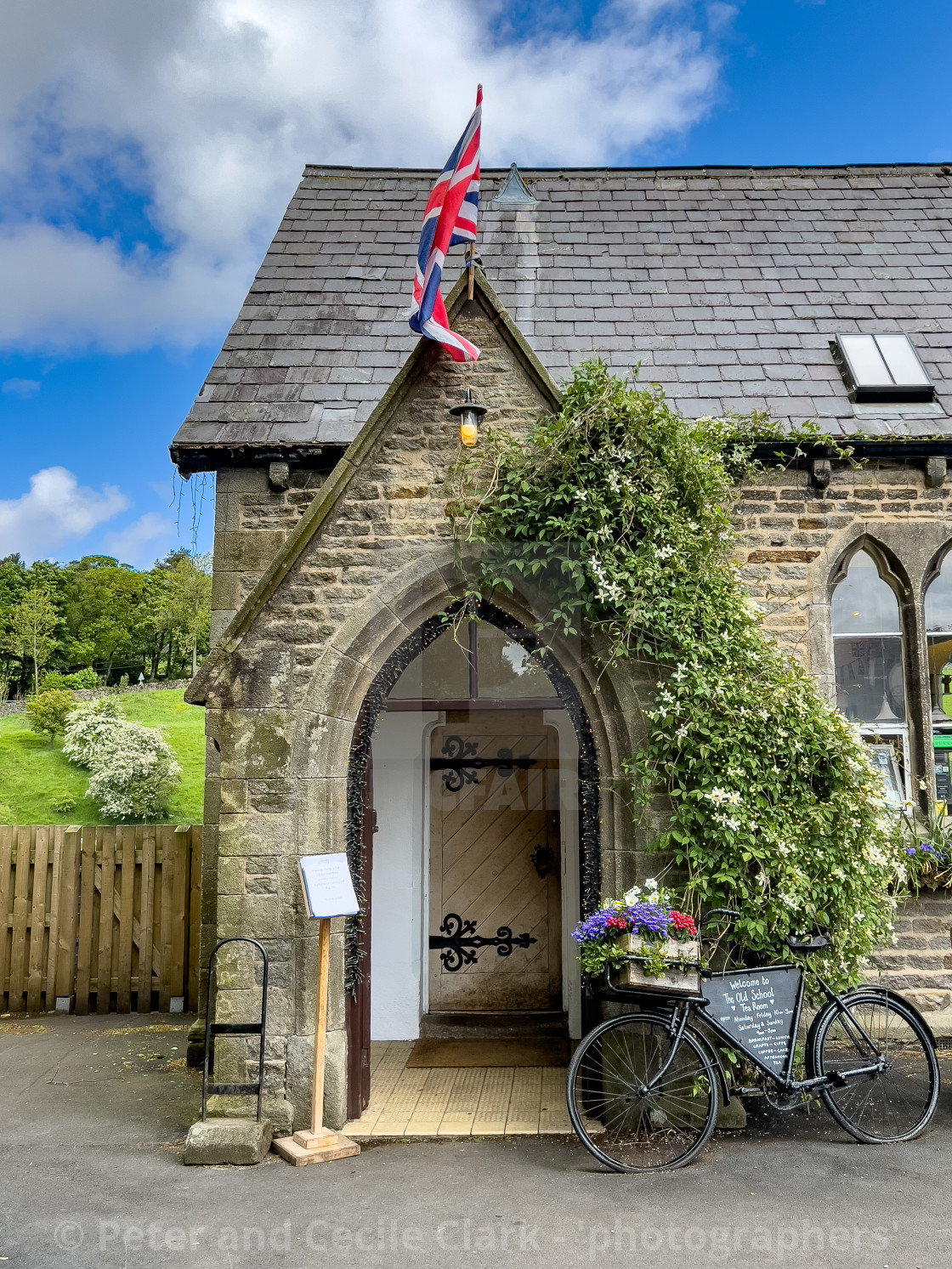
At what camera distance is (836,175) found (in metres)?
10.7

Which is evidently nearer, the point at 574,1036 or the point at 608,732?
the point at 608,732

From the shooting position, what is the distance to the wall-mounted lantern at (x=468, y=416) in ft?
18.6

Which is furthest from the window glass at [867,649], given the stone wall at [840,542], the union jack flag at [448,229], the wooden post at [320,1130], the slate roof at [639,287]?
the wooden post at [320,1130]

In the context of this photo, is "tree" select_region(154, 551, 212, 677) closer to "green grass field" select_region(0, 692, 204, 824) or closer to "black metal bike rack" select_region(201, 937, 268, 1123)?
"green grass field" select_region(0, 692, 204, 824)

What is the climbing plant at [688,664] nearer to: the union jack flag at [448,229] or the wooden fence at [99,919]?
the union jack flag at [448,229]

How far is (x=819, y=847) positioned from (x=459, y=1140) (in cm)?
264

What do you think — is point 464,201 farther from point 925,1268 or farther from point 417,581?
point 925,1268

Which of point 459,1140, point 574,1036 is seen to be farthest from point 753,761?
point 574,1036

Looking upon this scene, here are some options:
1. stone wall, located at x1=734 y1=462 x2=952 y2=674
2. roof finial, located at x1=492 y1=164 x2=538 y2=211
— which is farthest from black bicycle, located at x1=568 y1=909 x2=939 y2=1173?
roof finial, located at x1=492 y1=164 x2=538 y2=211

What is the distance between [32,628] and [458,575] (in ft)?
115

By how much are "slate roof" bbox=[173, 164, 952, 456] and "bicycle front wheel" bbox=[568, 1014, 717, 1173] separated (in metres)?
4.73

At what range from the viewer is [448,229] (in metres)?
5.80

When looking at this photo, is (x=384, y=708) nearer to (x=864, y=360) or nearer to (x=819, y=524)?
(x=819, y=524)

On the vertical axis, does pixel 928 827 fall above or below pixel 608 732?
below
